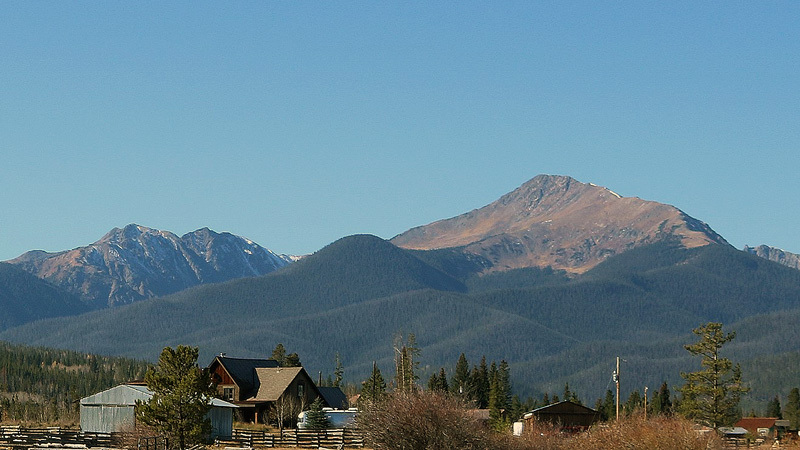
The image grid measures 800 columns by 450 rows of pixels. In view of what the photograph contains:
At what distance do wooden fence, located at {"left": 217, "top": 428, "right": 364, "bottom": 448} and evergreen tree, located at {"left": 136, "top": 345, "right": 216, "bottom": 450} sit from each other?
1736 cm

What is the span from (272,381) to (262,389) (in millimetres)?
1246

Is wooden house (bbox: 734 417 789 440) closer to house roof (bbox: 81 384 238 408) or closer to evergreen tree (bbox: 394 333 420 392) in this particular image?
evergreen tree (bbox: 394 333 420 392)

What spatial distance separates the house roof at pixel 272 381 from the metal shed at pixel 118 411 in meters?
18.4

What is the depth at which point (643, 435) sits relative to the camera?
60.9 meters

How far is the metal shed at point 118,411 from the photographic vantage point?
89.2 m

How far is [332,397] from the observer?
121 m

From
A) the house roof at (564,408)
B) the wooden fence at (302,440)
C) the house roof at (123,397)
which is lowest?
the wooden fence at (302,440)

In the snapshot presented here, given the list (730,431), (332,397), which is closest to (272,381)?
(332,397)

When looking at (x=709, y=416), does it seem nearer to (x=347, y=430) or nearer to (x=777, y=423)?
(x=347, y=430)

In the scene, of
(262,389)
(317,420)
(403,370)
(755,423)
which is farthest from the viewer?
(755,423)

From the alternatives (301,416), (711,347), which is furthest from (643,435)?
(301,416)

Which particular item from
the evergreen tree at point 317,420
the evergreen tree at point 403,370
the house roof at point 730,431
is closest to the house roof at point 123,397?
the evergreen tree at point 317,420

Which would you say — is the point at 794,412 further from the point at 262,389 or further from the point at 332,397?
the point at 262,389

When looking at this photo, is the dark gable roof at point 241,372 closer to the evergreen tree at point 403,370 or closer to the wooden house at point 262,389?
the wooden house at point 262,389
